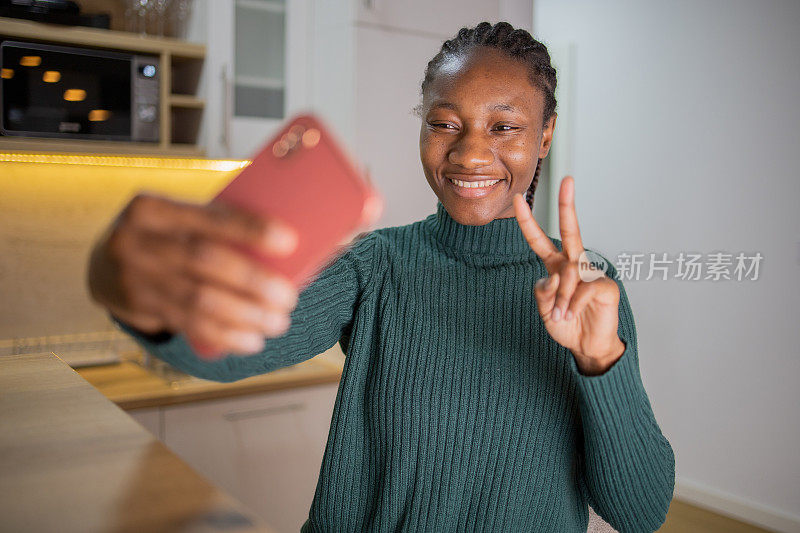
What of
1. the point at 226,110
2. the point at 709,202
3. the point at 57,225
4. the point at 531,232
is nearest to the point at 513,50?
the point at 531,232

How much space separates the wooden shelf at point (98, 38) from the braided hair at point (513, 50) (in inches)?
51.1

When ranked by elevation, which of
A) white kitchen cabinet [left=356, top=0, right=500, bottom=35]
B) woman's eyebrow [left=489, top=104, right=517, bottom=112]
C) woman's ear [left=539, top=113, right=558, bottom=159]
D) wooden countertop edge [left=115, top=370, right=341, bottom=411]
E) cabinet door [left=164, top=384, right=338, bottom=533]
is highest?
white kitchen cabinet [left=356, top=0, right=500, bottom=35]

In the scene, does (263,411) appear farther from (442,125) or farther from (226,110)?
(442,125)

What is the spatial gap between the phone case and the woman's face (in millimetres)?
561

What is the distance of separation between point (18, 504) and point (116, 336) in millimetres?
2026

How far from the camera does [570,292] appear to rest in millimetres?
786

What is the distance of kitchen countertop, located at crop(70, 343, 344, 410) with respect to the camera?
6.55 ft

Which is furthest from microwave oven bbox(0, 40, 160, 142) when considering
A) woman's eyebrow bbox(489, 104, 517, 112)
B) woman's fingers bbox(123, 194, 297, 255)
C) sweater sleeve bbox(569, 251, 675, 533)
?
woman's fingers bbox(123, 194, 297, 255)

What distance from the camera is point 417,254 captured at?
1.16m

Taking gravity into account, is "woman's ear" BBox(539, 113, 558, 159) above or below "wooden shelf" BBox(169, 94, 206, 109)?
below

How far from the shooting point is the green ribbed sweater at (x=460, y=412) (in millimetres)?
1004

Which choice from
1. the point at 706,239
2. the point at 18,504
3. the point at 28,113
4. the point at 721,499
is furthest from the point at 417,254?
the point at 721,499

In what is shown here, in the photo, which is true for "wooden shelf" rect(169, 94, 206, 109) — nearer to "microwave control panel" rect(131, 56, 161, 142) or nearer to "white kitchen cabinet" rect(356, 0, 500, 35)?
"microwave control panel" rect(131, 56, 161, 142)

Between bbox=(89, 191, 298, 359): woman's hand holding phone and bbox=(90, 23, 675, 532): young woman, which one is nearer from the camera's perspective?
bbox=(89, 191, 298, 359): woman's hand holding phone
